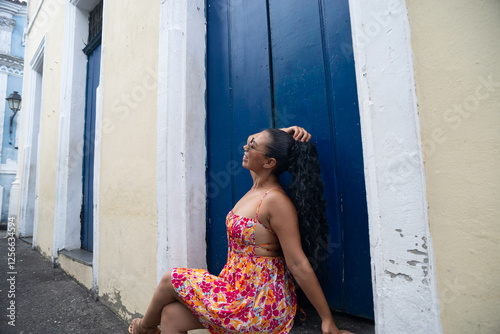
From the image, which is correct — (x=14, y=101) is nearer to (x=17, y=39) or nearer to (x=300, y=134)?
(x=17, y=39)

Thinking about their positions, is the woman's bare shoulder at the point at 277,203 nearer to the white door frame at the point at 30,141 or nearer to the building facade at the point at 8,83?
the white door frame at the point at 30,141

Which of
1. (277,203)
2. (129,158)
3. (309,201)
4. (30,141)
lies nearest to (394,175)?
(309,201)

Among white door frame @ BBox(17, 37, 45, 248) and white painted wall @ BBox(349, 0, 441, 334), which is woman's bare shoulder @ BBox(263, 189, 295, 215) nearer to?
white painted wall @ BBox(349, 0, 441, 334)

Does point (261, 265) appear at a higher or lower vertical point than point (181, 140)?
lower

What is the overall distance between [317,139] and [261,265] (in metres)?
0.75

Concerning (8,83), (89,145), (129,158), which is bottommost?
(129,158)

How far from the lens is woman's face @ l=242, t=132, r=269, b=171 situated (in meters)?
1.41

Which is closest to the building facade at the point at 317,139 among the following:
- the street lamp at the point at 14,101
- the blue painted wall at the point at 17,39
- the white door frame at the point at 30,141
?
the white door frame at the point at 30,141

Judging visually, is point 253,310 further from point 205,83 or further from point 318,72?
point 205,83

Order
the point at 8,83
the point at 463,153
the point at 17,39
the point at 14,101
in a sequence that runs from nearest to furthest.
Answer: the point at 463,153
the point at 14,101
the point at 8,83
the point at 17,39

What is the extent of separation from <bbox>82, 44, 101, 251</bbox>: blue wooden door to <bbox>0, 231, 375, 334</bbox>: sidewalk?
26.5 inches

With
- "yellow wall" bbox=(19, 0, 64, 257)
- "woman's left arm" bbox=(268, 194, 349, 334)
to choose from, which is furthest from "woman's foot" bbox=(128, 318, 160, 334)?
"yellow wall" bbox=(19, 0, 64, 257)

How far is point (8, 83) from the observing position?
923 cm

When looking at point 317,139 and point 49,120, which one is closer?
point 317,139
